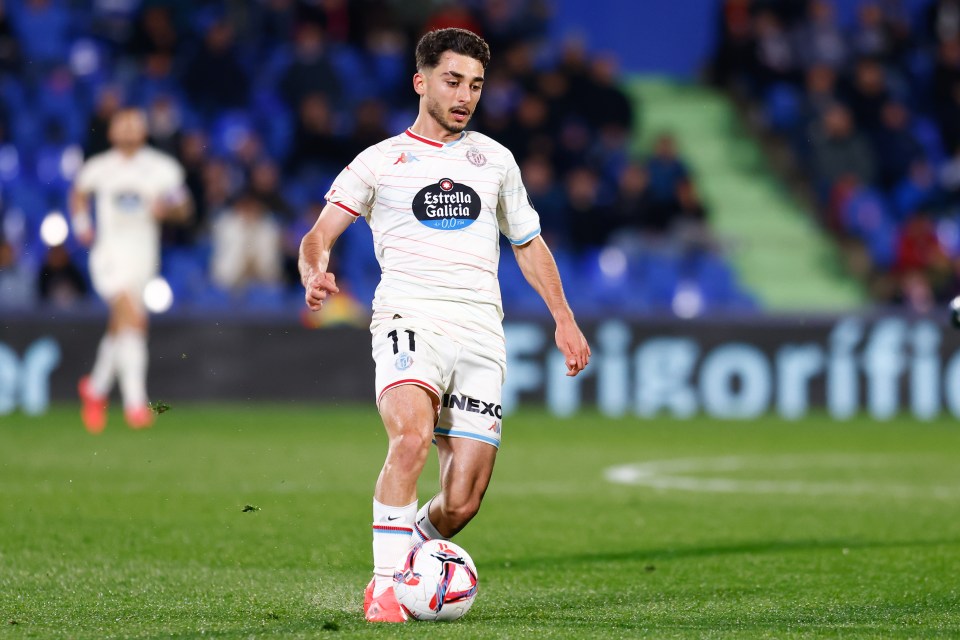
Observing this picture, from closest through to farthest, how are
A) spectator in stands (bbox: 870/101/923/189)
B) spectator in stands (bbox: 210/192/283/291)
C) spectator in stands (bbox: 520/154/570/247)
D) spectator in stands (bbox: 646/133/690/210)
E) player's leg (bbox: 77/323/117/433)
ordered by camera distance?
player's leg (bbox: 77/323/117/433)
spectator in stands (bbox: 210/192/283/291)
spectator in stands (bbox: 520/154/570/247)
spectator in stands (bbox: 646/133/690/210)
spectator in stands (bbox: 870/101/923/189)

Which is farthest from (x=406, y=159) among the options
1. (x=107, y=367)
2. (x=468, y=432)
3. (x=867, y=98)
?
(x=867, y=98)

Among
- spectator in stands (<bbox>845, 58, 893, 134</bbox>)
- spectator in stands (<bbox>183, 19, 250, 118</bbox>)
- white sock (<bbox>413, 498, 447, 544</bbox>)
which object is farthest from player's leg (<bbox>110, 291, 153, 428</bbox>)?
spectator in stands (<bbox>845, 58, 893, 134</bbox>)

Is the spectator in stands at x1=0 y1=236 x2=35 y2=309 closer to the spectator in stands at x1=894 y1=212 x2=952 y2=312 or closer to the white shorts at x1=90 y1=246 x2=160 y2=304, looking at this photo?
the white shorts at x1=90 y1=246 x2=160 y2=304

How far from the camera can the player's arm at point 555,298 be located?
524 centimetres

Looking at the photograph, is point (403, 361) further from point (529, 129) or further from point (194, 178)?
point (529, 129)

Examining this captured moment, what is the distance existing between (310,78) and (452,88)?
1250cm

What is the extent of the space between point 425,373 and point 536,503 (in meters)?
3.57

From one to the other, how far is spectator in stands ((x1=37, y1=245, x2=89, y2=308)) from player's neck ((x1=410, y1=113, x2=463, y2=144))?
993 cm

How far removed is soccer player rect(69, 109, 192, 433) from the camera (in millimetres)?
12305

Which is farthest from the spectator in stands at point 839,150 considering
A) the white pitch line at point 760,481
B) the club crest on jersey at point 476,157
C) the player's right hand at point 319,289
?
the player's right hand at point 319,289

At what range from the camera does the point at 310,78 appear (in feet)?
57.3

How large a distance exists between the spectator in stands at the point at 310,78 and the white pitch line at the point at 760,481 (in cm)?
792

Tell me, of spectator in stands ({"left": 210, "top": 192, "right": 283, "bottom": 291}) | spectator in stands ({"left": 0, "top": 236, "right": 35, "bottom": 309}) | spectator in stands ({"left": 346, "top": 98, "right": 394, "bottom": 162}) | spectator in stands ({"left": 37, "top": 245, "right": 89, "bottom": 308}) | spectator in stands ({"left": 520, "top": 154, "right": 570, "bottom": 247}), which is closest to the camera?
spectator in stands ({"left": 0, "top": 236, "right": 35, "bottom": 309})

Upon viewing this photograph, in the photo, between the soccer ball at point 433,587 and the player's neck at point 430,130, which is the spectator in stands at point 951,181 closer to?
the player's neck at point 430,130
